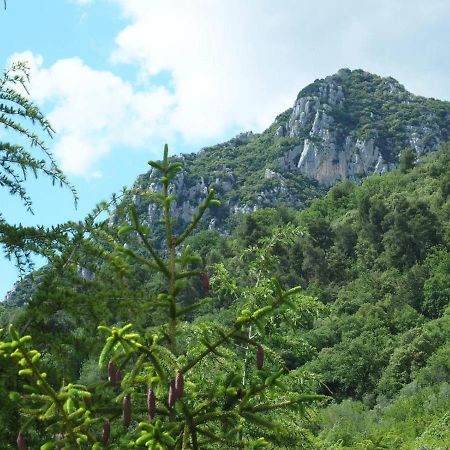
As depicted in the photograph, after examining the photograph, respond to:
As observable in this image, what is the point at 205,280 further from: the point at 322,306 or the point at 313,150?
the point at 313,150

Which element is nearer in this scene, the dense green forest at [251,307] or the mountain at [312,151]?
the dense green forest at [251,307]

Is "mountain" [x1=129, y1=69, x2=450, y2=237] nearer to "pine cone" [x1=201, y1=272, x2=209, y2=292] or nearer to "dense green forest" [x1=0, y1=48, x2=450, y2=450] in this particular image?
"dense green forest" [x1=0, y1=48, x2=450, y2=450]

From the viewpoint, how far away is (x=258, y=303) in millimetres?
10383

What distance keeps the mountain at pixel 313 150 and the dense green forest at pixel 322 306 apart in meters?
43.3

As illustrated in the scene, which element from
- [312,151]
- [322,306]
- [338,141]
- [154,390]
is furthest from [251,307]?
[338,141]

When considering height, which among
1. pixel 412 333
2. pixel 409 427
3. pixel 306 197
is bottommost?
pixel 409 427

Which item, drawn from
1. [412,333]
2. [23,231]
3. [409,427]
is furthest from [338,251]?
[23,231]

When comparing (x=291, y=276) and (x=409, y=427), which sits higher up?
(x=291, y=276)

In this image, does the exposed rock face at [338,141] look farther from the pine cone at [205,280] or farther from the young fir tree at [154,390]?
the pine cone at [205,280]

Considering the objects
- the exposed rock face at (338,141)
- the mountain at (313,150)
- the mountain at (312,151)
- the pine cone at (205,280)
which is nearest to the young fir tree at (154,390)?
the pine cone at (205,280)

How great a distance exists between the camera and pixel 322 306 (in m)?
10.7

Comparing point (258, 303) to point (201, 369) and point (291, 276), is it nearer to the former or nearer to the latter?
point (201, 369)

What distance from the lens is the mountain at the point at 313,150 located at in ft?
469

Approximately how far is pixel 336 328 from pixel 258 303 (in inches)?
1947
